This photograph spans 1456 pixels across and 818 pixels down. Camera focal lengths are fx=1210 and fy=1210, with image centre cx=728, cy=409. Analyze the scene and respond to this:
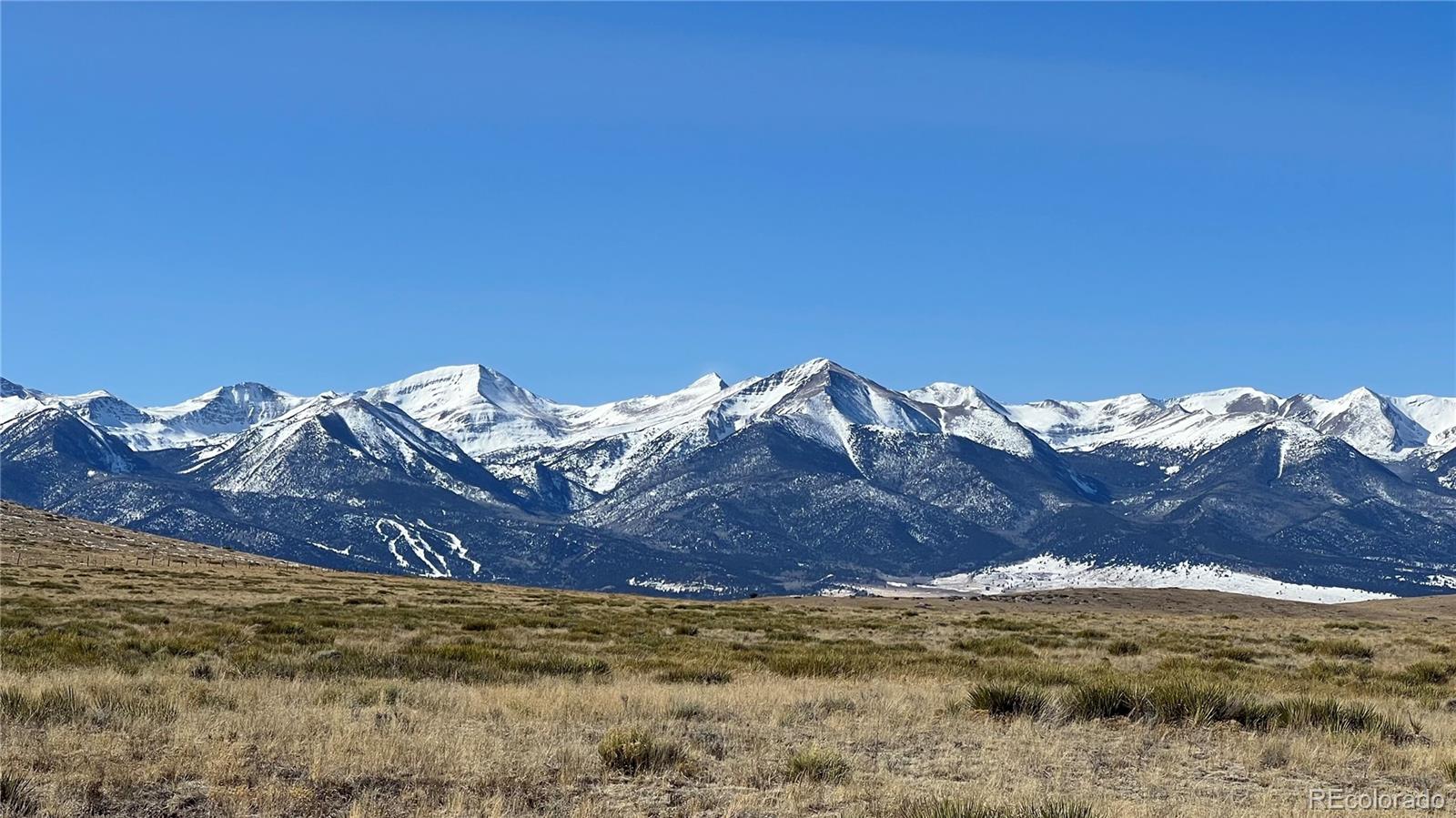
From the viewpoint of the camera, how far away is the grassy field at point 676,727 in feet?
38.2

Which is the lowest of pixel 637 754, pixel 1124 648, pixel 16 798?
pixel 1124 648

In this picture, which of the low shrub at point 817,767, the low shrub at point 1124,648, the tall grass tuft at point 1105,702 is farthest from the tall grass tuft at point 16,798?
the low shrub at point 1124,648

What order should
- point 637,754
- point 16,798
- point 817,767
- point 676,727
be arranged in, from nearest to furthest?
point 16,798 → point 817,767 → point 637,754 → point 676,727

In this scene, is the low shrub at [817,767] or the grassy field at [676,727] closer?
the grassy field at [676,727]

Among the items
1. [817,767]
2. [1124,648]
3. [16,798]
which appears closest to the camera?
[16,798]

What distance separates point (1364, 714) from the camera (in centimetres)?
1706

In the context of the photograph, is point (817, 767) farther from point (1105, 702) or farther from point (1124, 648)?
point (1124, 648)

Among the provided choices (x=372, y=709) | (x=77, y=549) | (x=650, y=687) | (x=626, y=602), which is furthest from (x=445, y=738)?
(x=77, y=549)

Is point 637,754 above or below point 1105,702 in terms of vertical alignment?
below

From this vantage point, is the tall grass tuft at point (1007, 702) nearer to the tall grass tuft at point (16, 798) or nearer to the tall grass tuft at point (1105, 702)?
the tall grass tuft at point (1105, 702)

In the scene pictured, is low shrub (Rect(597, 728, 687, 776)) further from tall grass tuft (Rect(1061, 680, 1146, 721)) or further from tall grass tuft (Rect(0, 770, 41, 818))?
tall grass tuft (Rect(1061, 680, 1146, 721))

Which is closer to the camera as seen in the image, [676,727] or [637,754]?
[637,754]

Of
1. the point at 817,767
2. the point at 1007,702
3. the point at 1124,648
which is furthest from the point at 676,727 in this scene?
the point at 1124,648

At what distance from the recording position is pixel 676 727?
1558 centimetres
